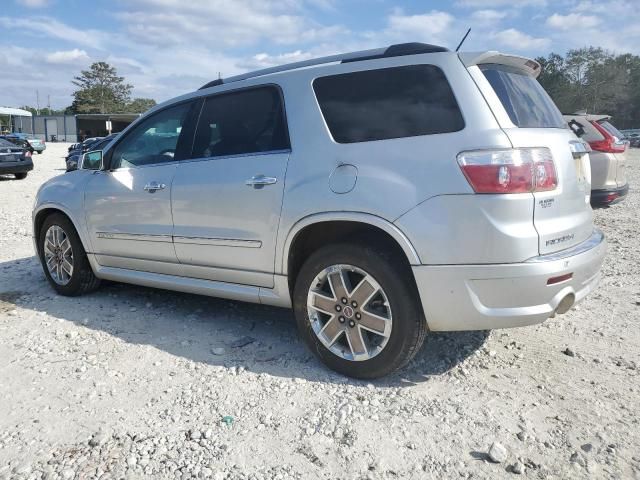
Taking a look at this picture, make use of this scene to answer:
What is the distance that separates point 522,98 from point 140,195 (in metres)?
2.89

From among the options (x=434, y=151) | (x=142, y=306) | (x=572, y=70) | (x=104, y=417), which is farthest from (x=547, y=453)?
(x=572, y=70)

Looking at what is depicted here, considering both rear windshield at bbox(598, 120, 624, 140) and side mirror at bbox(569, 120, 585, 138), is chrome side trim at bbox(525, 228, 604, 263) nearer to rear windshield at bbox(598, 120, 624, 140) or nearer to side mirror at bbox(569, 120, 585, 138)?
side mirror at bbox(569, 120, 585, 138)

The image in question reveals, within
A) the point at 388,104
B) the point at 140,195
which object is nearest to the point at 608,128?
the point at 388,104

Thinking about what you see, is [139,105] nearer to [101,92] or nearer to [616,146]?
[101,92]

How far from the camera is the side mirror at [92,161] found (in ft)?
15.2

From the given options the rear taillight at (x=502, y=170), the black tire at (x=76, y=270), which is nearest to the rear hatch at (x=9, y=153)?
the black tire at (x=76, y=270)

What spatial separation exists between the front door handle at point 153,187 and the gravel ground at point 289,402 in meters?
1.07

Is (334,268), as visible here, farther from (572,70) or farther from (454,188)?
(572,70)

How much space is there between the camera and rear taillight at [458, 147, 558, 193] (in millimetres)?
2727

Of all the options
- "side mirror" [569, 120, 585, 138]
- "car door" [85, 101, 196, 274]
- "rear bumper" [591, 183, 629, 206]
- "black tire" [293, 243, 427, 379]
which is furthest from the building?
"black tire" [293, 243, 427, 379]

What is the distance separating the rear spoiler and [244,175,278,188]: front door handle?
1342 millimetres

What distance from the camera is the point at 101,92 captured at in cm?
8238

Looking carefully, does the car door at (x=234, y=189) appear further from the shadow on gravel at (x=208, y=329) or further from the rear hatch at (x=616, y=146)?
the rear hatch at (x=616, y=146)

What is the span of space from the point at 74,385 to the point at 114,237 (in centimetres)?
158
